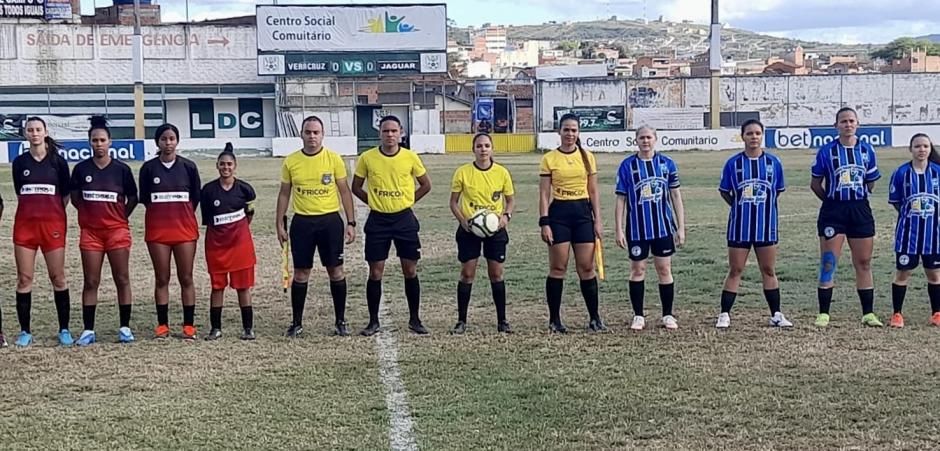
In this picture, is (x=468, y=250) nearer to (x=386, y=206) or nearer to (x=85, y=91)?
(x=386, y=206)

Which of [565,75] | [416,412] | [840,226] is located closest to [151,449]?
[416,412]

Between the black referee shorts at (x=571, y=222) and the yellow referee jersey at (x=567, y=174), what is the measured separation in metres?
0.06

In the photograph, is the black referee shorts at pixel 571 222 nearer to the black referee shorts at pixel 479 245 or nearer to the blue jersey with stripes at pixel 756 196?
the black referee shorts at pixel 479 245

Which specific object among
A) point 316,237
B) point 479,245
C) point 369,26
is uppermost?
point 369,26

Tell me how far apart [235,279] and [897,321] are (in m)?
5.27

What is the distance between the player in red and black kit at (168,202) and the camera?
8.75m

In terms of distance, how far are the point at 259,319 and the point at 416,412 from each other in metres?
3.80

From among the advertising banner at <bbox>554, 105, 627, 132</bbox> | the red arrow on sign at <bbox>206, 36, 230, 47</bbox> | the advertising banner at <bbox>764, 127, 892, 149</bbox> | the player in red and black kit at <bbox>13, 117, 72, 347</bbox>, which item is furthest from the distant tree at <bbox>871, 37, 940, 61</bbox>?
the player in red and black kit at <bbox>13, 117, 72, 347</bbox>

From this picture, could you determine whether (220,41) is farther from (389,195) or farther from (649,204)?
(649,204)

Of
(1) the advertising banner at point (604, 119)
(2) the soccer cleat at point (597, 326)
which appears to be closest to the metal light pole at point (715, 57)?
(1) the advertising banner at point (604, 119)

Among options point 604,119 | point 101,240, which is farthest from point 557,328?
point 604,119

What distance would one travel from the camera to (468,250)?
9.05 meters

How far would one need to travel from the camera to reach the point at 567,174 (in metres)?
8.94

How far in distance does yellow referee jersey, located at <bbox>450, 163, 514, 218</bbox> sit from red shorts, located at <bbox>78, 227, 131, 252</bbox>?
2.59m
